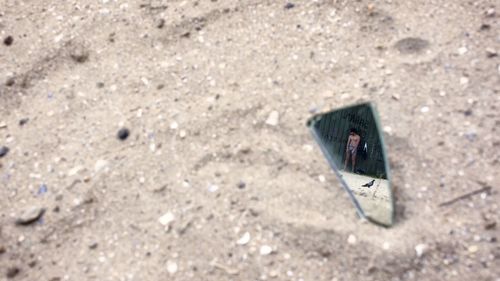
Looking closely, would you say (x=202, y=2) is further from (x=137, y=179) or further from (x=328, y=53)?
(x=137, y=179)

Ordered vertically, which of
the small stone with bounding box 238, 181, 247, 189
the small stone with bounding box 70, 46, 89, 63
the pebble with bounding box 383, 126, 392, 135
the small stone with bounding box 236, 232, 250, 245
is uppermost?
the small stone with bounding box 70, 46, 89, 63

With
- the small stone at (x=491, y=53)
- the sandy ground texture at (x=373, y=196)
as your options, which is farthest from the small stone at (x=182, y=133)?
the small stone at (x=491, y=53)

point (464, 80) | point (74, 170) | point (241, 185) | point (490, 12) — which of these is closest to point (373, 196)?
point (241, 185)

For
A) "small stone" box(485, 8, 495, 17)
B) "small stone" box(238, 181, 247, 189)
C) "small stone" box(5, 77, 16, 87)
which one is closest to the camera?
"small stone" box(238, 181, 247, 189)

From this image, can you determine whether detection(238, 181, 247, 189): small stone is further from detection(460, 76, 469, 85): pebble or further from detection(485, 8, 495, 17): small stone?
detection(485, 8, 495, 17): small stone

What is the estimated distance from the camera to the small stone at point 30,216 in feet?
6.11

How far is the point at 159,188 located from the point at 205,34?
717 mm

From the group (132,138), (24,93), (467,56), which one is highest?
(24,93)

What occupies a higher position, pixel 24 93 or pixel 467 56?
pixel 24 93

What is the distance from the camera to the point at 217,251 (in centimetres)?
173

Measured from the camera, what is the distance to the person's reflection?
1845mm

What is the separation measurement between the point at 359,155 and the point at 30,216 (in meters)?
1.16

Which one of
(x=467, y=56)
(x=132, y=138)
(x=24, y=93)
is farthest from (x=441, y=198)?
(x=24, y=93)

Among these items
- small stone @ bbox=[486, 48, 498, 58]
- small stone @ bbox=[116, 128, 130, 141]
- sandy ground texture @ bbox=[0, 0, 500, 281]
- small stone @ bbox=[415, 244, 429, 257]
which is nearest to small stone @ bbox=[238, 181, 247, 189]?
sandy ground texture @ bbox=[0, 0, 500, 281]
